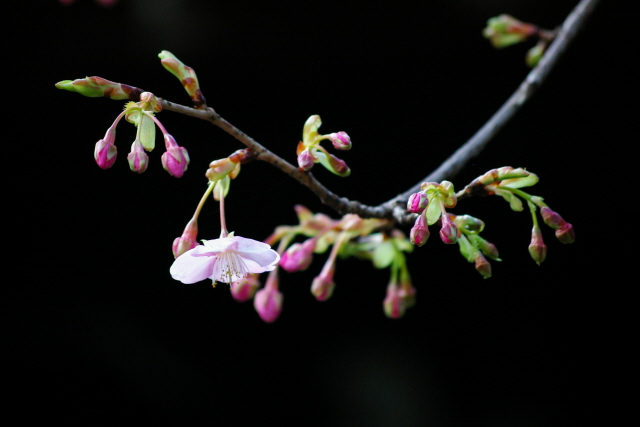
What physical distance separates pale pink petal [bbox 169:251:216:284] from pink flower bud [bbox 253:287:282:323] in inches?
8.9

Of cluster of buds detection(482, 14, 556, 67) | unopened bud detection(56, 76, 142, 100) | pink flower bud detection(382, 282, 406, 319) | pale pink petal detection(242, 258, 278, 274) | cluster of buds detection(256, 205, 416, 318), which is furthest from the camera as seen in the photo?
cluster of buds detection(482, 14, 556, 67)

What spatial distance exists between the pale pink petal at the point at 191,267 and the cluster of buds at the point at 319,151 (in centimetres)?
14

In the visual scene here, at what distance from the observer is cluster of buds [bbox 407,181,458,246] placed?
0.55 m

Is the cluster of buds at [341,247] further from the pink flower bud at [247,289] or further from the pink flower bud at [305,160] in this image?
the pink flower bud at [305,160]

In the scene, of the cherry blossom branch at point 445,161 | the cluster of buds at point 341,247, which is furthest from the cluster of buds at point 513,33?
the cluster of buds at point 341,247

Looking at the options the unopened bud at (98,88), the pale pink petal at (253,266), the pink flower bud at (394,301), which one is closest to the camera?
the unopened bud at (98,88)

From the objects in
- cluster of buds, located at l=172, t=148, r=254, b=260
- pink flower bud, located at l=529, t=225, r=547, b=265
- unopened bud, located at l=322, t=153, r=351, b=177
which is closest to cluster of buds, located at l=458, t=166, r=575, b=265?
pink flower bud, located at l=529, t=225, r=547, b=265

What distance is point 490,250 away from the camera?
0.62m

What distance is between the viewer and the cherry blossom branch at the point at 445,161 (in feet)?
1.91

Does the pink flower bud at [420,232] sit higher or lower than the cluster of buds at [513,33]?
lower

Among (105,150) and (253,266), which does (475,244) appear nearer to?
(253,266)

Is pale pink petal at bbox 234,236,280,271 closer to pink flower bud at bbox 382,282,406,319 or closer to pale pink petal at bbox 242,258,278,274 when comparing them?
pale pink petal at bbox 242,258,278,274

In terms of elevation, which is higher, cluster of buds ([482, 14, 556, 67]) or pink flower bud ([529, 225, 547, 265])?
cluster of buds ([482, 14, 556, 67])

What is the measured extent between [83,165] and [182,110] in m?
0.84
